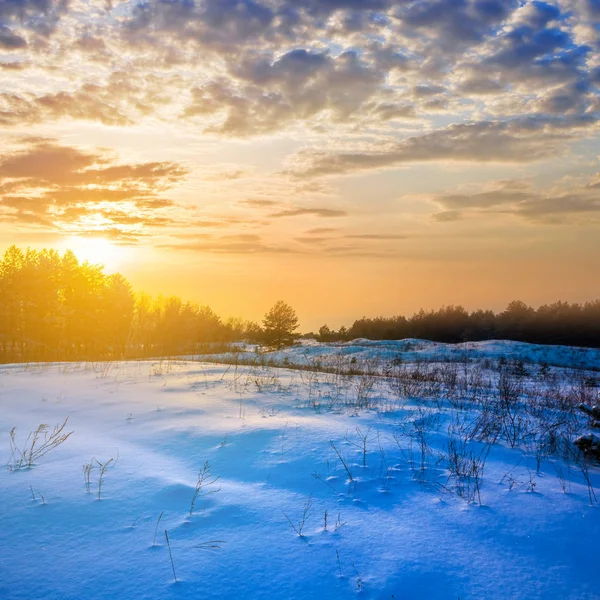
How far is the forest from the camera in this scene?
139 ft

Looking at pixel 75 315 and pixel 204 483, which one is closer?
pixel 204 483

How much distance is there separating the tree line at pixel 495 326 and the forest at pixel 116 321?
0.27 feet

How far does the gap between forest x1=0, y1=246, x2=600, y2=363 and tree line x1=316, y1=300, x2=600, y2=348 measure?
8cm

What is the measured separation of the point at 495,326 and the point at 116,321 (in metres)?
38.5

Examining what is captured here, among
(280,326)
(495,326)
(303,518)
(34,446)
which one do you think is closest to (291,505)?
(303,518)

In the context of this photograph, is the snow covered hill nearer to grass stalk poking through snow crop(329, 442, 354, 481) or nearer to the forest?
grass stalk poking through snow crop(329, 442, 354, 481)

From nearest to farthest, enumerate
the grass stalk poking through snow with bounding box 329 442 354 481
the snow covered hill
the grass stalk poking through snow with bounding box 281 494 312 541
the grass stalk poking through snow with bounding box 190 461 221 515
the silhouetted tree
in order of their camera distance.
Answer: the snow covered hill, the grass stalk poking through snow with bounding box 281 494 312 541, the grass stalk poking through snow with bounding box 190 461 221 515, the grass stalk poking through snow with bounding box 329 442 354 481, the silhouetted tree

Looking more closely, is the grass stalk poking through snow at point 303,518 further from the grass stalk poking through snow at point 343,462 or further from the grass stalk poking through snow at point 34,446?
the grass stalk poking through snow at point 34,446

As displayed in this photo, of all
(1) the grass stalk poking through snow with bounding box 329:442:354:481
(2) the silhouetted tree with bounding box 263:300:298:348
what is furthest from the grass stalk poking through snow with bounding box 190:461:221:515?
(2) the silhouetted tree with bounding box 263:300:298:348

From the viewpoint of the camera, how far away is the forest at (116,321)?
139 feet

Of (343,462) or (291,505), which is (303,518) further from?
(343,462)

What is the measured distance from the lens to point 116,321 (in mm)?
48625

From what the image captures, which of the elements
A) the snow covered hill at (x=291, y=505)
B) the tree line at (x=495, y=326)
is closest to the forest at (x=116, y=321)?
the tree line at (x=495, y=326)

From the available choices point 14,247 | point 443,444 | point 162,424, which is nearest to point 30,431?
point 162,424
